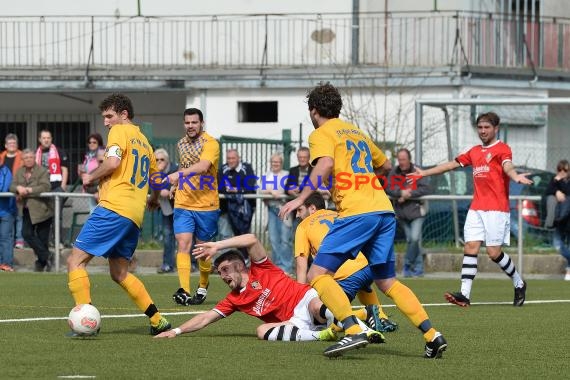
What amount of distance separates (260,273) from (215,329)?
125 cm

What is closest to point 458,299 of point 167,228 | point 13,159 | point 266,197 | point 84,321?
point 84,321

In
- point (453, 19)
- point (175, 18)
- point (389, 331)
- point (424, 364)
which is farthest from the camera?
point (175, 18)

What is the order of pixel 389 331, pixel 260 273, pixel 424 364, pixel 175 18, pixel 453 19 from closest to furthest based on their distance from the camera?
pixel 424 364 → pixel 260 273 → pixel 389 331 → pixel 453 19 → pixel 175 18

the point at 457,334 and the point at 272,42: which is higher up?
the point at 272,42

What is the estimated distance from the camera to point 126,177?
452 inches

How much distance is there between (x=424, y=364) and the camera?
9.54 m

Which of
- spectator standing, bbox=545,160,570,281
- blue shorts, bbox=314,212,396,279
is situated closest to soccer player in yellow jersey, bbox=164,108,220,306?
blue shorts, bbox=314,212,396,279

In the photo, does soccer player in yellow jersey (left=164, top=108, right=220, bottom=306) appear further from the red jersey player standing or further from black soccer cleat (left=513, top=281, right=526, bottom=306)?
black soccer cleat (left=513, top=281, right=526, bottom=306)

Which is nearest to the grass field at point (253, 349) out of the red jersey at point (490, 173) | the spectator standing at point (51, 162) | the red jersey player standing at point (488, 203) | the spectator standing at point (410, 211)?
the red jersey player standing at point (488, 203)

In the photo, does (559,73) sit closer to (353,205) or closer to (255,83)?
(255,83)

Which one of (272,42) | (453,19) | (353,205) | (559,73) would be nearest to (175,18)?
(272,42)

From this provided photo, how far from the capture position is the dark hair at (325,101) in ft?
33.1

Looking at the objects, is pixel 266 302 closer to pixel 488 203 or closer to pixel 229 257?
pixel 229 257

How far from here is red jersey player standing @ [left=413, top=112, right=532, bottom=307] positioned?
50.1ft
